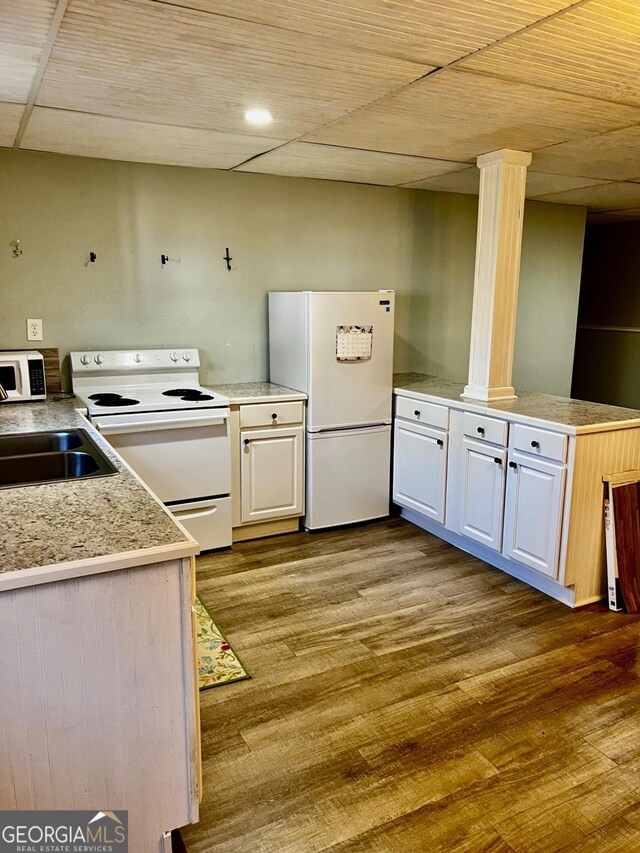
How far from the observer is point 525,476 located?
10.1 feet

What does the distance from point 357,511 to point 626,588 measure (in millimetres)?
1612

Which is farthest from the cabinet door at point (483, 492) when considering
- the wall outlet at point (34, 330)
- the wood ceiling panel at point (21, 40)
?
the wood ceiling panel at point (21, 40)

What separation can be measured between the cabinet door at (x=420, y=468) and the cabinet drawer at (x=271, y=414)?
0.70 metres

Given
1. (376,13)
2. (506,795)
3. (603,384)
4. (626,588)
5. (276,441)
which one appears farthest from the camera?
(603,384)

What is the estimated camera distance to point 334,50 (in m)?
1.94

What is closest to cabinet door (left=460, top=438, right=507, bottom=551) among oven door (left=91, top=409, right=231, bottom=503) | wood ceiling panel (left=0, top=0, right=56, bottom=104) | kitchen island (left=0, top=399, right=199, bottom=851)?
oven door (left=91, top=409, right=231, bottom=503)

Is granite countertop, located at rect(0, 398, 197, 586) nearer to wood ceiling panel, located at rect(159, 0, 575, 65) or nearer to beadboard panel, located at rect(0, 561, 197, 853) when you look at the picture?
beadboard panel, located at rect(0, 561, 197, 853)

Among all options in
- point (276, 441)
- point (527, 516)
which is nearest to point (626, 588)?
point (527, 516)

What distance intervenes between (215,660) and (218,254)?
7.99 ft

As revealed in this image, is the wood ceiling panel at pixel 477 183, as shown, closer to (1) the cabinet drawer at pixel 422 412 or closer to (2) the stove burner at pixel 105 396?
(1) the cabinet drawer at pixel 422 412

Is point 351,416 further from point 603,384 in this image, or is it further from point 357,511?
point 603,384

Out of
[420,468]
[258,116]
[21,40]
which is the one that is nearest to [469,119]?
[258,116]

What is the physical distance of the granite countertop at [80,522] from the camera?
54.0 inches

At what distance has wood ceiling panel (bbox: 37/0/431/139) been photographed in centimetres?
176
